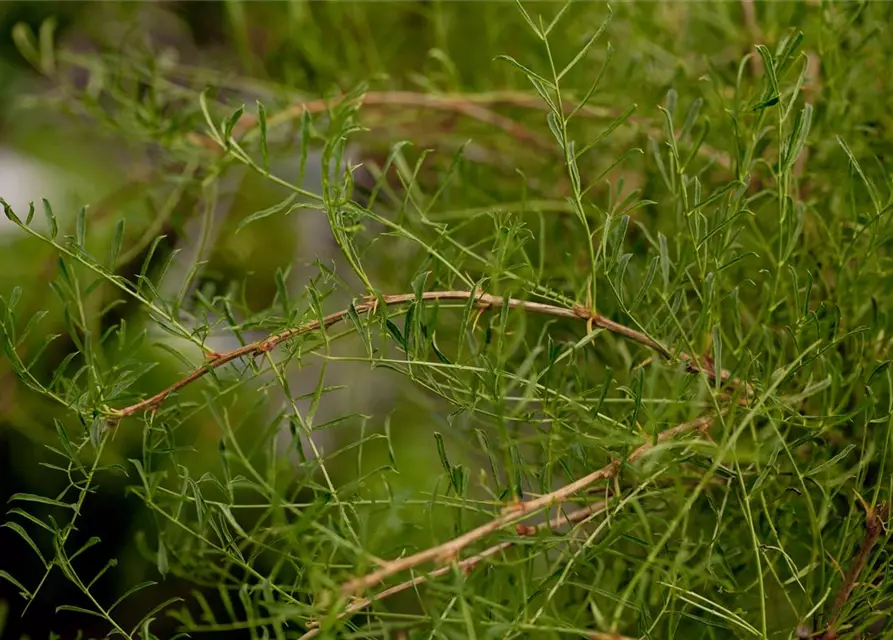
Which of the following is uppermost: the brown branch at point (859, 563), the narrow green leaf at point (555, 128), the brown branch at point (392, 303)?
the narrow green leaf at point (555, 128)

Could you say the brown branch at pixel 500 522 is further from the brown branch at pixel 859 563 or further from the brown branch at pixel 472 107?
the brown branch at pixel 472 107

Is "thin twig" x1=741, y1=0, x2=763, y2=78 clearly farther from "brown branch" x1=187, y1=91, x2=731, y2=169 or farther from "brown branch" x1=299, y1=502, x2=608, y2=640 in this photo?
"brown branch" x1=299, y1=502, x2=608, y2=640

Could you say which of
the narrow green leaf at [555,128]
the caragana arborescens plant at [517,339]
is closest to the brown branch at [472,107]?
the caragana arborescens plant at [517,339]

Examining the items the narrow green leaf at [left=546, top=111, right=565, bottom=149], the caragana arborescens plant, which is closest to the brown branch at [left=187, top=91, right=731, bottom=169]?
the caragana arborescens plant

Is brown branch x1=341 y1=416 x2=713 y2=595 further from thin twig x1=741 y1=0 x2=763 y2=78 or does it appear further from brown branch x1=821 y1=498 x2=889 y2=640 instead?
thin twig x1=741 y1=0 x2=763 y2=78

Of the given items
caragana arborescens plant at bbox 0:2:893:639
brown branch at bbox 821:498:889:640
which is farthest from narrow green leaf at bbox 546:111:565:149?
brown branch at bbox 821:498:889:640

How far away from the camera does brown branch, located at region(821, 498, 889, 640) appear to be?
0.20 meters

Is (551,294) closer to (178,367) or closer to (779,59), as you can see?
(779,59)

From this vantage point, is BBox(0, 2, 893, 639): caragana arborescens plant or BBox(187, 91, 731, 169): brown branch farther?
BBox(187, 91, 731, 169): brown branch

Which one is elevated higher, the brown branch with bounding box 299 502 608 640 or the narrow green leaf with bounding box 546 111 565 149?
the narrow green leaf with bounding box 546 111 565 149

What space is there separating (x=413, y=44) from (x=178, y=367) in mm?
236

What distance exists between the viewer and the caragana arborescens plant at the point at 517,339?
0.59ft

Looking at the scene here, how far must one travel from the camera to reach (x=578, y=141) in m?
0.36

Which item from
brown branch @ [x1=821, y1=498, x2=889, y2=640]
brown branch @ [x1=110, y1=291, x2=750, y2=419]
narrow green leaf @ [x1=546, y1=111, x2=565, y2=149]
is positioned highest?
narrow green leaf @ [x1=546, y1=111, x2=565, y2=149]
